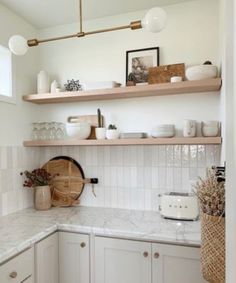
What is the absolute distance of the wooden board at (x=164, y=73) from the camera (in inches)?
79.2

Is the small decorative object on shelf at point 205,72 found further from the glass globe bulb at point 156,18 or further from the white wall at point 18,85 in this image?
the white wall at point 18,85

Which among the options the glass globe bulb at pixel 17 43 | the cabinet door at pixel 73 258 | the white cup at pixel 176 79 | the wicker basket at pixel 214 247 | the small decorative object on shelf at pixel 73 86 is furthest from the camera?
the small decorative object on shelf at pixel 73 86

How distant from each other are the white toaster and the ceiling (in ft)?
5.19

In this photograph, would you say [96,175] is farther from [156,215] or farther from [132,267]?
[132,267]

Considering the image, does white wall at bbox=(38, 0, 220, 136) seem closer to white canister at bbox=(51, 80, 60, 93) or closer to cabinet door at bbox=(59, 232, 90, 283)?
white canister at bbox=(51, 80, 60, 93)

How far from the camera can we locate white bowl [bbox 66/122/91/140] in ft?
7.17

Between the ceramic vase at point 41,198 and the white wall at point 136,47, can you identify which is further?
the ceramic vase at point 41,198

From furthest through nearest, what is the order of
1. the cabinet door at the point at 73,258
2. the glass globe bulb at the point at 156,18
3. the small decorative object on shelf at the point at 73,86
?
the small decorative object on shelf at the point at 73,86 < the cabinet door at the point at 73,258 < the glass globe bulb at the point at 156,18

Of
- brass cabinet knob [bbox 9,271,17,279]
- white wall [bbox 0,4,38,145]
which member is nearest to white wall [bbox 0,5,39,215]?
white wall [bbox 0,4,38,145]

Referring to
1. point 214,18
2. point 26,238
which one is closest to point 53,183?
point 26,238

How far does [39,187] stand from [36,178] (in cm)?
8

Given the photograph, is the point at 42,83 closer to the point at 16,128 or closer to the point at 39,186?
the point at 16,128

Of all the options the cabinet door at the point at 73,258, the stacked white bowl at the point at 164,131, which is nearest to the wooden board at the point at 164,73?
the stacked white bowl at the point at 164,131

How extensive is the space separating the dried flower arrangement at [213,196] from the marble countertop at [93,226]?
552 mm
